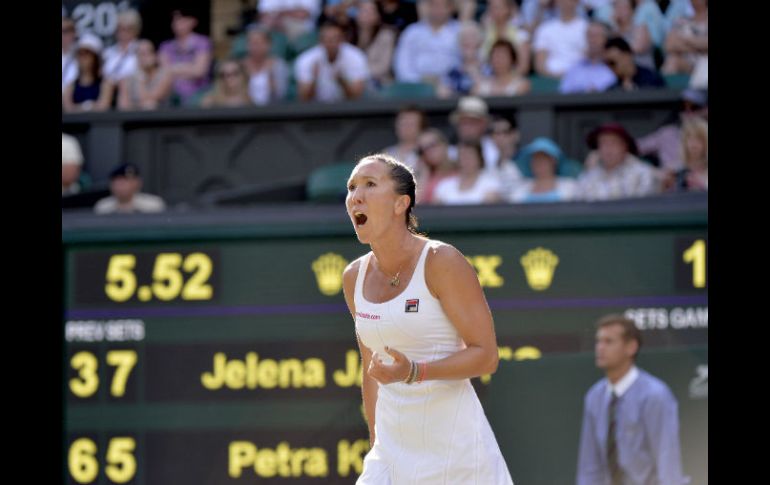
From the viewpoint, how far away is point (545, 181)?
8.48m

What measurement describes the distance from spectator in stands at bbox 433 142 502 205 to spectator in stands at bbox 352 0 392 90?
6.56 ft

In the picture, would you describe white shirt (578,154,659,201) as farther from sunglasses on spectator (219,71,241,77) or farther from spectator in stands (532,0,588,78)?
sunglasses on spectator (219,71,241,77)

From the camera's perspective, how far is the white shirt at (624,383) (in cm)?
673

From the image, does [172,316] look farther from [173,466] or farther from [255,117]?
[255,117]

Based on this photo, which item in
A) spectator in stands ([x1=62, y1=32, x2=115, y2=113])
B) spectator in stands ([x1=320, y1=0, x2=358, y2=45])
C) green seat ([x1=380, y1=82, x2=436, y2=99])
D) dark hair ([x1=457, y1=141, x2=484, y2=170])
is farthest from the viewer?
spectator in stands ([x1=62, y1=32, x2=115, y2=113])

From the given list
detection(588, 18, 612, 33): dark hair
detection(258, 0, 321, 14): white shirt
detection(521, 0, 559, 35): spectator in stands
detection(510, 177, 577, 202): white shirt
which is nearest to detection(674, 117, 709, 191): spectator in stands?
detection(510, 177, 577, 202): white shirt

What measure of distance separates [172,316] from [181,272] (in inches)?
8.9

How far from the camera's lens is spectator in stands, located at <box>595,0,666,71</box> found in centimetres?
1005

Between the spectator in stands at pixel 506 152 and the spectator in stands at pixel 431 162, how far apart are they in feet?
0.93

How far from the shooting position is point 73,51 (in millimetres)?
11703


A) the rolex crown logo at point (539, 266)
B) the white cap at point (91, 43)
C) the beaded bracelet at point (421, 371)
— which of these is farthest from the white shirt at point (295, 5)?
the beaded bracelet at point (421, 371)

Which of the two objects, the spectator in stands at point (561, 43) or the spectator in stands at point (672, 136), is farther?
the spectator in stands at point (561, 43)

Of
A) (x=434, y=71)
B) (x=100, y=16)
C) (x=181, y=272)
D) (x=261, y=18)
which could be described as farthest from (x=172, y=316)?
(x=100, y=16)

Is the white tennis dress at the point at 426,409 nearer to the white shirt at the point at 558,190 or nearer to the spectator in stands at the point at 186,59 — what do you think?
the white shirt at the point at 558,190
